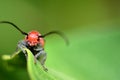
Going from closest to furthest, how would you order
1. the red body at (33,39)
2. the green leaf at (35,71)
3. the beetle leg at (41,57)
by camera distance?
the green leaf at (35,71) < the beetle leg at (41,57) < the red body at (33,39)

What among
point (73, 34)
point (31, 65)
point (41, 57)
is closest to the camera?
point (31, 65)

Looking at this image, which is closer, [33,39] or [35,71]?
[35,71]

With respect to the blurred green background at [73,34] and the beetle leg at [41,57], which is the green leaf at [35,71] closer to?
the blurred green background at [73,34]

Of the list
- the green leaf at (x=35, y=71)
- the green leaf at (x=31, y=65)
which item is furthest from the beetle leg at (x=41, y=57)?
the green leaf at (x=35, y=71)

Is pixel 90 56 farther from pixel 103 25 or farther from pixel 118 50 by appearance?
pixel 103 25

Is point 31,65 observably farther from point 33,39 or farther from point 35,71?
point 33,39

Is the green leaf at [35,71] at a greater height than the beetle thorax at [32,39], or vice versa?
the beetle thorax at [32,39]

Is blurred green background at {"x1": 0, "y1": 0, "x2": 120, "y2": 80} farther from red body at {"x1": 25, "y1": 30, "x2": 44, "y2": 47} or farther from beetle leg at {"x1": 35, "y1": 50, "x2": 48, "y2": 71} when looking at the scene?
red body at {"x1": 25, "y1": 30, "x2": 44, "y2": 47}

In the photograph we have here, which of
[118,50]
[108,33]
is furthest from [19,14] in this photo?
[118,50]

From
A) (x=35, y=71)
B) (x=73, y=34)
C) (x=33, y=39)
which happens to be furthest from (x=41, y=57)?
(x=73, y=34)
